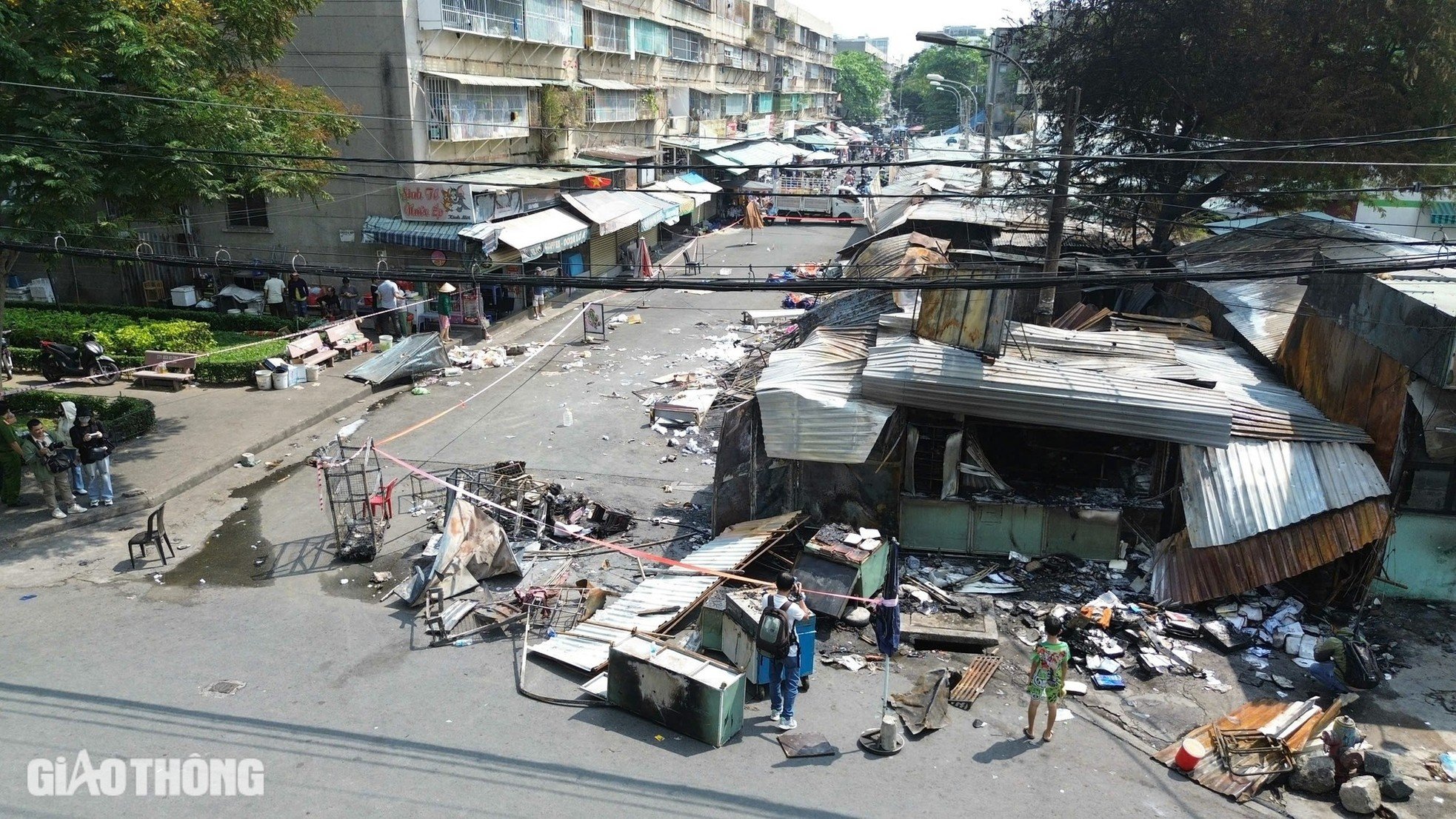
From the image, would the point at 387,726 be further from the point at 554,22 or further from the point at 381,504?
the point at 554,22

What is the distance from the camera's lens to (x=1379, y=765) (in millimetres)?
7480

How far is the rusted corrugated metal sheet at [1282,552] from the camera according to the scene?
390 inches

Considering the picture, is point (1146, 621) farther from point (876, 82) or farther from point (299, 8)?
point (876, 82)

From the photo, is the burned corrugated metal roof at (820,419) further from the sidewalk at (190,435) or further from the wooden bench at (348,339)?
the wooden bench at (348,339)

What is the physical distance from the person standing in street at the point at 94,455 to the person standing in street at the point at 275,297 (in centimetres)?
1139

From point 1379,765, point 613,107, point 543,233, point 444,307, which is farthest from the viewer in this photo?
point 613,107

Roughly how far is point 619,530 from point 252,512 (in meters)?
5.55

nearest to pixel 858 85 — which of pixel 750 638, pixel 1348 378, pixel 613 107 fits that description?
pixel 613 107

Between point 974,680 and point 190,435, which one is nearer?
point 974,680

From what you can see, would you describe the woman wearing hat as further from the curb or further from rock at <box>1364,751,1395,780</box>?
rock at <box>1364,751,1395,780</box>

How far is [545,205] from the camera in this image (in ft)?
96.0

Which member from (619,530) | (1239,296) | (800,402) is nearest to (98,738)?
(619,530)

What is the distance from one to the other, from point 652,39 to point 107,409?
32.8 meters

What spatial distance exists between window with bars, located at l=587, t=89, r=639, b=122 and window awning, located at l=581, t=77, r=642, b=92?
0.25m
